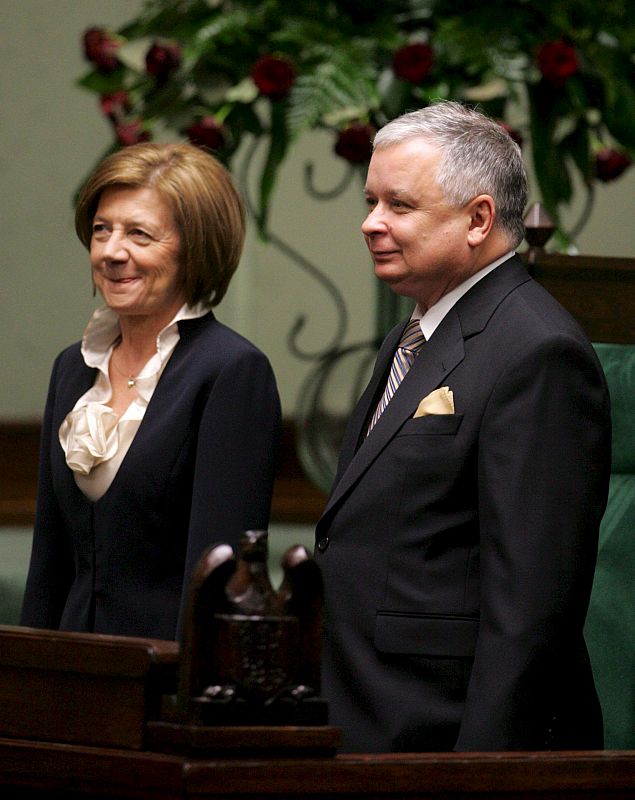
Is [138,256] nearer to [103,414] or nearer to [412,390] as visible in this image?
[103,414]

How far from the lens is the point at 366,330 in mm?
5797

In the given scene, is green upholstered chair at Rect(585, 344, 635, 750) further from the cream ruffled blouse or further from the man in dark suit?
the cream ruffled blouse

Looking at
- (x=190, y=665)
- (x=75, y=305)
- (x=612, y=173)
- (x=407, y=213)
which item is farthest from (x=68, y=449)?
(x=75, y=305)

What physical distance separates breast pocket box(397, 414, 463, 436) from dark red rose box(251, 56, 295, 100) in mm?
1266

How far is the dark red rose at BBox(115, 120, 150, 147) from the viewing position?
333 cm

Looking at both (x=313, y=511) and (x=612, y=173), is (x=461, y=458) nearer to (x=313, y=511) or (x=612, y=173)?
(x=612, y=173)

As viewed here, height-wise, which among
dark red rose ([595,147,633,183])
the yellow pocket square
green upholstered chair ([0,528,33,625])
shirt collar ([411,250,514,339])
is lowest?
green upholstered chair ([0,528,33,625])

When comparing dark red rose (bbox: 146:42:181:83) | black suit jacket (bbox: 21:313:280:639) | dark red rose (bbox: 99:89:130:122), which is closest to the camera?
black suit jacket (bbox: 21:313:280:639)

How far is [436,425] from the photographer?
7.06 feet

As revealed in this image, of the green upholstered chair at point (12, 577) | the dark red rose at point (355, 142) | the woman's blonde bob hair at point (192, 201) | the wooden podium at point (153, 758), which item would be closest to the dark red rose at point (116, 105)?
the dark red rose at point (355, 142)

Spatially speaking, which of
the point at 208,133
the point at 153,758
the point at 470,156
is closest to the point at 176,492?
the point at 470,156

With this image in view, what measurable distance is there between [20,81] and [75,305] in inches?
31.9

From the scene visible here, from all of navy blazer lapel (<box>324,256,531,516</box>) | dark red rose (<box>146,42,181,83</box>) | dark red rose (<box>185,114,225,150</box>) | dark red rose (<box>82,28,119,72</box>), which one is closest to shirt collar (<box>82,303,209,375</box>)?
navy blazer lapel (<box>324,256,531,516</box>)

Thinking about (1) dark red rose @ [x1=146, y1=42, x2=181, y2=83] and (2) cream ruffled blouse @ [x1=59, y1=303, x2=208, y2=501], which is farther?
(1) dark red rose @ [x1=146, y1=42, x2=181, y2=83]
